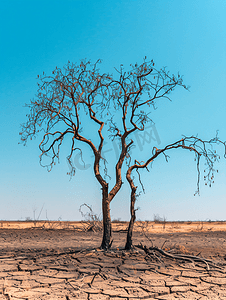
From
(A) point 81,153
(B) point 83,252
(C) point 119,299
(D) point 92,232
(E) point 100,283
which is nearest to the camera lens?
(C) point 119,299

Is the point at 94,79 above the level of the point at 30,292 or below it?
above

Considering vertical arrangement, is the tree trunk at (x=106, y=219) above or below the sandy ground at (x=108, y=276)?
above

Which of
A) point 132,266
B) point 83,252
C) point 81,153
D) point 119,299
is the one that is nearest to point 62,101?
point 81,153

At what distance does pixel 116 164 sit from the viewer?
8.70 meters

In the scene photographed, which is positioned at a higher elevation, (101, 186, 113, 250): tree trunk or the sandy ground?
(101, 186, 113, 250): tree trunk

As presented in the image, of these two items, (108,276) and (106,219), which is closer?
(108,276)

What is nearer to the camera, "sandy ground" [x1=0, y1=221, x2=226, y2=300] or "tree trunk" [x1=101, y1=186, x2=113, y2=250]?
"sandy ground" [x1=0, y1=221, x2=226, y2=300]

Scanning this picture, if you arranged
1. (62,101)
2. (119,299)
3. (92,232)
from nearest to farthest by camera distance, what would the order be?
(119,299)
(62,101)
(92,232)

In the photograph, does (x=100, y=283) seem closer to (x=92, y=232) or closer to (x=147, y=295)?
(x=147, y=295)

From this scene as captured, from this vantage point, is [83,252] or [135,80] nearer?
[83,252]

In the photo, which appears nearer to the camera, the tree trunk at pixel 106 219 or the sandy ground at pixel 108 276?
the sandy ground at pixel 108 276

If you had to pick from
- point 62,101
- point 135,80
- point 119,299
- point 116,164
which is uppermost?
point 135,80

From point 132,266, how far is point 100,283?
1166 millimetres

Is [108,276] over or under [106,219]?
under
